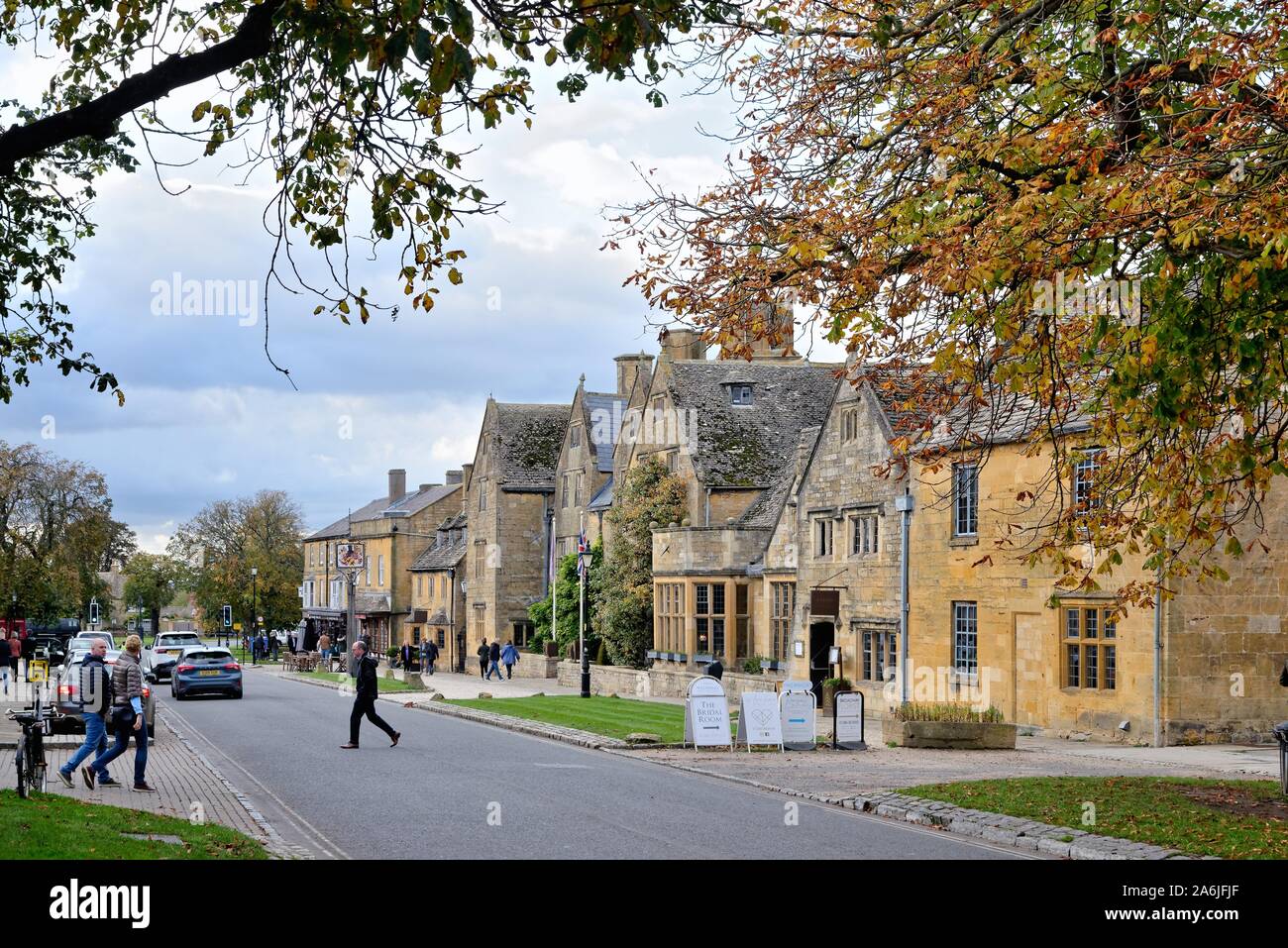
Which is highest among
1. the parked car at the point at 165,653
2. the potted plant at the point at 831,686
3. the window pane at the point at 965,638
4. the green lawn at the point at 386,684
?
the window pane at the point at 965,638

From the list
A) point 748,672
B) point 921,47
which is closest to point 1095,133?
point 921,47

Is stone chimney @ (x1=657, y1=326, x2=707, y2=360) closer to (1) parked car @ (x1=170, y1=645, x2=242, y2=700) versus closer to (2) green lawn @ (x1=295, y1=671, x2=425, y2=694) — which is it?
(2) green lawn @ (x1=295, y1=671, x2=425, y2=694)

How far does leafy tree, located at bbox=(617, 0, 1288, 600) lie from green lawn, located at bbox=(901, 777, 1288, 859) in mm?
2643

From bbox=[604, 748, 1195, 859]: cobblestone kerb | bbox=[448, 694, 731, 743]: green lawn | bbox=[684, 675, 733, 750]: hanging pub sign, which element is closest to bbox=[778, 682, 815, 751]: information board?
bbox=[684, 675, 733, 750]: hanging pub sign

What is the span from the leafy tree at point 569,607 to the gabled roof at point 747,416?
8.62 m

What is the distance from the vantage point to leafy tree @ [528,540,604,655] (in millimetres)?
55469

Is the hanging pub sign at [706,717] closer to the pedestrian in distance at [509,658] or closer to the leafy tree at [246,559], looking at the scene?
the pedestrian in distance at [509,658]

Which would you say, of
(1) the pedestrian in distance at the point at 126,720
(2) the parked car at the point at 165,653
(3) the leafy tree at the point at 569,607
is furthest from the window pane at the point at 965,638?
(2) the parked car at the point at 165,653

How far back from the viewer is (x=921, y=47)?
14.0 m

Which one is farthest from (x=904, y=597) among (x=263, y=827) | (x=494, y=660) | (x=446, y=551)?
(x=446, y=551)

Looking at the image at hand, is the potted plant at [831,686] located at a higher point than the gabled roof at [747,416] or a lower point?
lower

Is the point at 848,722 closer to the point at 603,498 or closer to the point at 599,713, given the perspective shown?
the point at 599,713

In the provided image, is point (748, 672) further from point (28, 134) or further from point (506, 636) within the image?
point (28, 134)

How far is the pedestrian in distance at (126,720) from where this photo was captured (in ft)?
57.6
